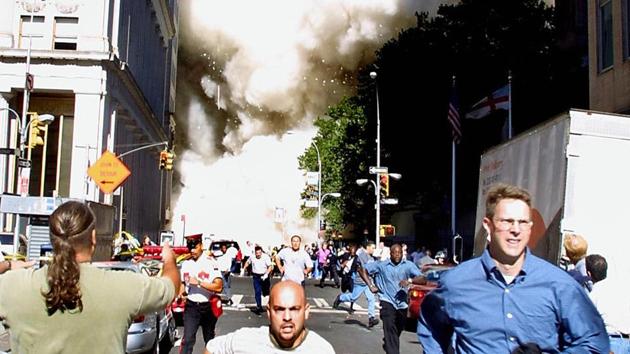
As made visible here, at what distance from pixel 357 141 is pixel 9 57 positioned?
1868 cm

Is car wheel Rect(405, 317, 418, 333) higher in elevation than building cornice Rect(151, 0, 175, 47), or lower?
lower

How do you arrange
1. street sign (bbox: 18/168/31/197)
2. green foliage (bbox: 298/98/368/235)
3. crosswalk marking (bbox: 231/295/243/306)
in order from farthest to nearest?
green foliage (bbox: 298/98/368/235) → street sign (bbox: 18/168/31/197) → crosswalk marking (bbox: 231/295/243/306)

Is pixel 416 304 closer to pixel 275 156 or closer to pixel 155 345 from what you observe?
pixel 155 345

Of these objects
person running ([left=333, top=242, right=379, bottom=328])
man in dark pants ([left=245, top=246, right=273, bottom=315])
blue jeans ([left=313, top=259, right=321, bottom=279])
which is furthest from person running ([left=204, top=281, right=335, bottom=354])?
blue jeans ([left=313, top=259, right=321, bottom=279])

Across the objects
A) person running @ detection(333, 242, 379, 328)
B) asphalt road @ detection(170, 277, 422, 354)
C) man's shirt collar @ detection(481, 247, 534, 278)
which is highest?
man's shirt collar @ detection(481, 247, 534, 278)

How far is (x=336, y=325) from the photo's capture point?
1428 centimetres

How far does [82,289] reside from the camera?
2848mm

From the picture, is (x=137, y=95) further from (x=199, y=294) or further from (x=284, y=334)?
(x=284, y=334)

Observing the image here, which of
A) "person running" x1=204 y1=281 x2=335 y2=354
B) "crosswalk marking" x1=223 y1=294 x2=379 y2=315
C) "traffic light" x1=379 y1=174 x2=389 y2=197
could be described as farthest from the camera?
"traffic light" x1=379 y1=174 x2=389 y2=197

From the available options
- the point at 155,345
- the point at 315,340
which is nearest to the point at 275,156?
the point at 155,345

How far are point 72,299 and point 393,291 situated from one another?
7.47 m

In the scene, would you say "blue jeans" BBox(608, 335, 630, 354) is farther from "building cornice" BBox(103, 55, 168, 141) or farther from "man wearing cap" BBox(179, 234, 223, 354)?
"building cornice" BBox(103, 55, 168, 141)

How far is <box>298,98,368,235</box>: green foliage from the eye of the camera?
43062 millimetres

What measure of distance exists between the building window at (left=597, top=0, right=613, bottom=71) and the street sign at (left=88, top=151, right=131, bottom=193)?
12.6 m
